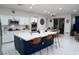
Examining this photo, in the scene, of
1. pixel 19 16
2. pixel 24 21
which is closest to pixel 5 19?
pixel 19 16

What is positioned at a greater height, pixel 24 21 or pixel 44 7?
pixel 44 7

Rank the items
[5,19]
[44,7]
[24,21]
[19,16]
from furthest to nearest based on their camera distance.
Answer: [24,21] < [19,16] < [5,19] < [44,7]

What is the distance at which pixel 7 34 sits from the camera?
449cm

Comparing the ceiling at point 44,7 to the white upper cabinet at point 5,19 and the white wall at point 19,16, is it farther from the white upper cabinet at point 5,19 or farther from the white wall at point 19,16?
the white upper cabinet at point 5,19

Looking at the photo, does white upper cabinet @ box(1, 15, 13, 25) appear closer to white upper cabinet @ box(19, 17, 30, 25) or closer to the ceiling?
the ceiling

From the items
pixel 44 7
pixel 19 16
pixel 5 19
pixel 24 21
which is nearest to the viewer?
pixel 44 7

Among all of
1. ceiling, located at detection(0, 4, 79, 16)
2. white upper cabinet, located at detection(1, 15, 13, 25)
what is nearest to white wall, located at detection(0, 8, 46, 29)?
white upper cabinet, located at detection(1, 15, 13, 25)

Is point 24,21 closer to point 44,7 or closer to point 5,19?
point 5,19

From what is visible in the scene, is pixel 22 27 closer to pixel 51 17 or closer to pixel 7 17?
pixel 7 17

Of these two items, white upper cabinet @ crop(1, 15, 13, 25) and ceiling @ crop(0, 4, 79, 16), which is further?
white upper cabinet @ crop(1, 15, 13, 25)

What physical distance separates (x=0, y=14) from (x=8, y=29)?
3.33 feet

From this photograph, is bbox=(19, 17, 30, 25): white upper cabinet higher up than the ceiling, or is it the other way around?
the ceiling

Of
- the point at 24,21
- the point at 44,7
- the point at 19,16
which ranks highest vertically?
the point at 44,7
